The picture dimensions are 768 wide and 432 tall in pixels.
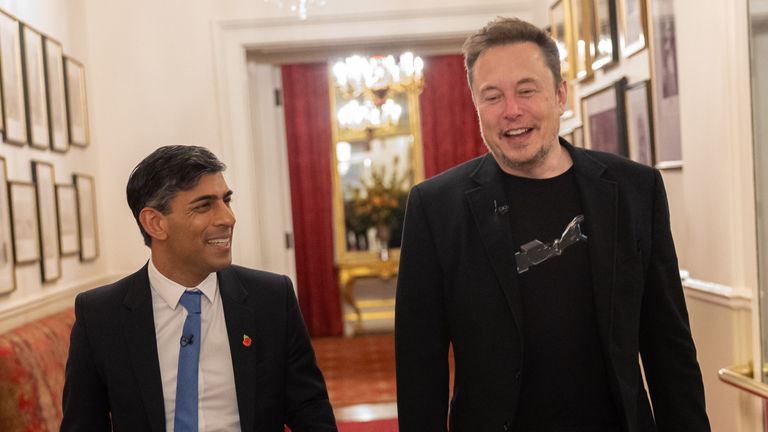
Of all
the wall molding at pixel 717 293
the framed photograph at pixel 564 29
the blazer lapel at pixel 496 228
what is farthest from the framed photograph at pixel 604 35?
the blazer lapel at pixel 496 228

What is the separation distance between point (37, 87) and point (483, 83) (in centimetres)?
289

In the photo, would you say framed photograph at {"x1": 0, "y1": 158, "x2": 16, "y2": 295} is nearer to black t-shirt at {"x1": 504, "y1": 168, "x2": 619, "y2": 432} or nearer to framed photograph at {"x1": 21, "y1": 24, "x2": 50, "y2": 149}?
framed photograph at {"x1": 21, "y1": 24, "x2": 50, "y2": 149}

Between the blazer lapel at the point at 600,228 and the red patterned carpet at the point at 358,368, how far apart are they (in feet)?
12.1

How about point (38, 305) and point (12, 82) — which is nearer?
point (12, 82)

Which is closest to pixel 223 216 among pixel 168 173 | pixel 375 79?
pixel 168 173

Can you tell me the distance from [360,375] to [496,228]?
18.5 feet

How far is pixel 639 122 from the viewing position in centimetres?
364

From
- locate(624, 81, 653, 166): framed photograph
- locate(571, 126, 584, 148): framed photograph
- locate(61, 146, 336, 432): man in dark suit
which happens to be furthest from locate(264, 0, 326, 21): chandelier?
locate(61, 146, 336, 432): man in dark suit

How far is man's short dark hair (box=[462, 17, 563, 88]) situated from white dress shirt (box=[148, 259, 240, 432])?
2.91ft

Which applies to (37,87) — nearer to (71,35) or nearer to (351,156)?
(71,35)

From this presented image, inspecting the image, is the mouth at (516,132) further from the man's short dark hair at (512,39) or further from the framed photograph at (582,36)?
the framed photograph at (582,36)

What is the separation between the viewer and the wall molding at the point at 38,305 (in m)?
3.43

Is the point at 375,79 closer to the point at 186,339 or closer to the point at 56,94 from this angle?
the point at 56,94

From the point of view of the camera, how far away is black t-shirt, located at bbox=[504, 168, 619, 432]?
1.73 m
